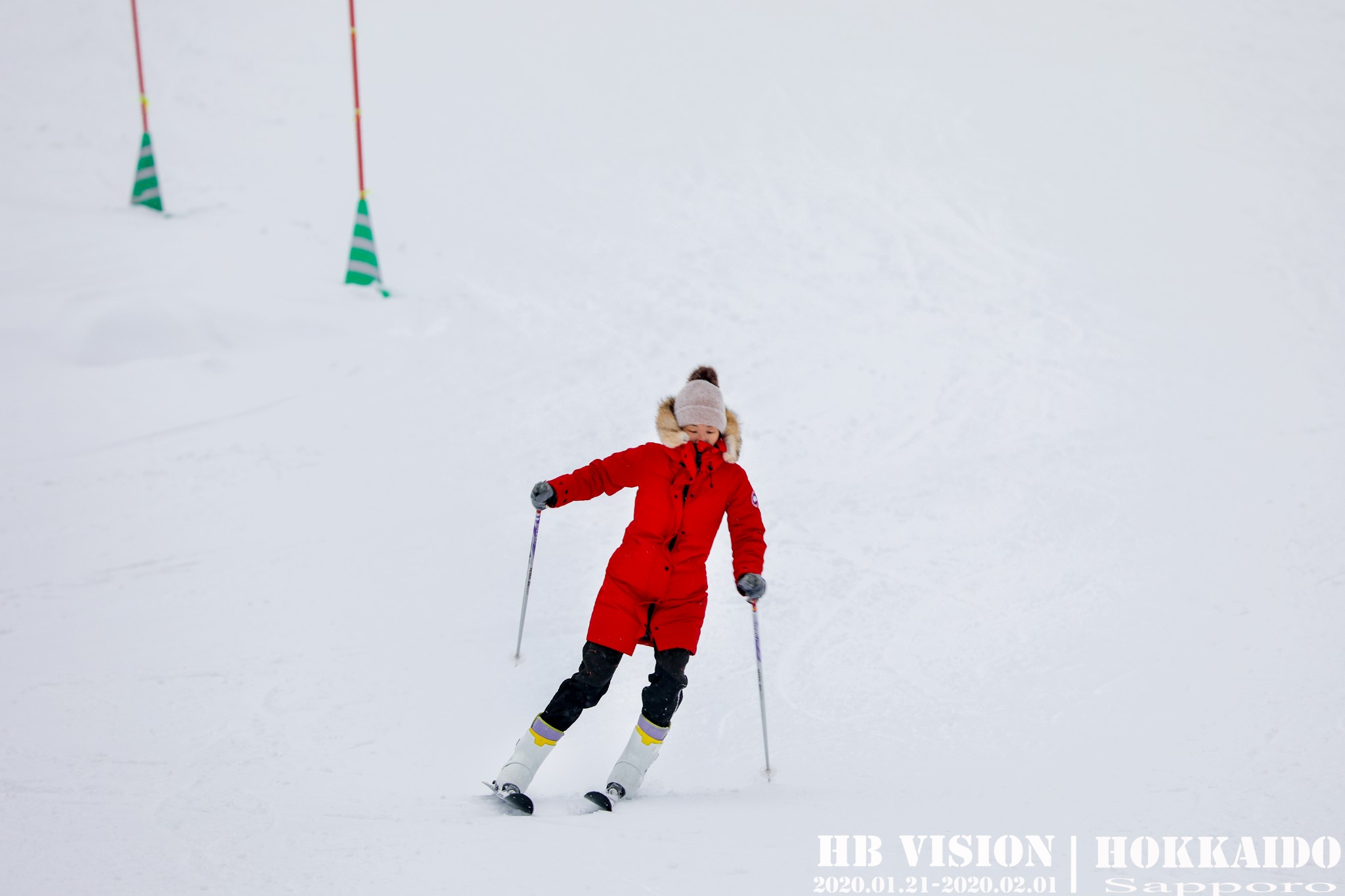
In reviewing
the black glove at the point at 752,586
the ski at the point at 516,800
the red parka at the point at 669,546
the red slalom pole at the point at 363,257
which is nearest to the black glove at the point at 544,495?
the red parka at the point at 669,546

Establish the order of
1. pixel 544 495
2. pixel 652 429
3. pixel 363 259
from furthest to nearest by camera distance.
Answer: pixel 363 259, pixel 652 429, pixel 544 495

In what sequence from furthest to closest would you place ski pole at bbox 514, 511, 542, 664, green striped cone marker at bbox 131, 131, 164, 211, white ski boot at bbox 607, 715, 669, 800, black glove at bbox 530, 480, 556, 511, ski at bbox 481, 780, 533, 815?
1. green striped cone marker at bbox 131, 131, 164, 211
2. ski pole at bbox 514, 511, 542, 664
3. black glove at bbox 530, 480, 556, 511
4. white ski boot at bbox 607, 715, 669, 800
5. ski at bbox 481, 780, 533, 815

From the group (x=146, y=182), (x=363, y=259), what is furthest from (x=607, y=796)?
(x=146, y=182)

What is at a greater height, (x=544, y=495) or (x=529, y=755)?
(x=544, y=495)

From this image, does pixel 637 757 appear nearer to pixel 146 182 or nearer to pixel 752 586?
pixel 752 586

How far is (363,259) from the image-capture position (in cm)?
845

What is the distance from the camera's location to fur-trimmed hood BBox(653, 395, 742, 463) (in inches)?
153

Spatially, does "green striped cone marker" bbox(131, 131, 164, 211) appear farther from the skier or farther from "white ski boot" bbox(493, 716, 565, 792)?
"white ski boot" bbox(493, 716, 565, 792)

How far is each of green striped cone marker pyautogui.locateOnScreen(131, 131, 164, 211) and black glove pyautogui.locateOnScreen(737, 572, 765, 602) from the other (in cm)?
778

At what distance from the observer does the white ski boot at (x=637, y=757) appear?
3783 mm

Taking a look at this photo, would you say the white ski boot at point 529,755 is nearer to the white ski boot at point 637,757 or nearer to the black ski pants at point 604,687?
the black ski pants at point 604,687

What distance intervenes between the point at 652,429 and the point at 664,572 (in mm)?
3124

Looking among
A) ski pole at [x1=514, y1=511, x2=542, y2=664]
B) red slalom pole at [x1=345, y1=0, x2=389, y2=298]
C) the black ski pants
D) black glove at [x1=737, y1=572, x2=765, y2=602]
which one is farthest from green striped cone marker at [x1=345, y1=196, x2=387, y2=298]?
black glove at [x1=737, y1=572, x2=765, y2=602]

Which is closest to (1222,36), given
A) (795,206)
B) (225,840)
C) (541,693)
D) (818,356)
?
(795,206)
